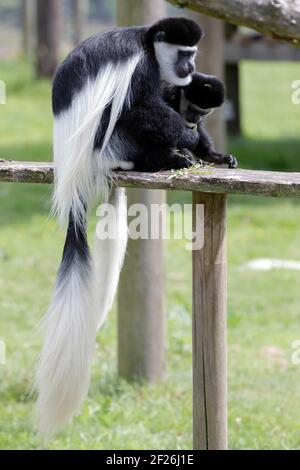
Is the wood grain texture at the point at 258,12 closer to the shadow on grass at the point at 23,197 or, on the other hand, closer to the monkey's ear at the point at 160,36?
the monkey's ear at the point at 160,36

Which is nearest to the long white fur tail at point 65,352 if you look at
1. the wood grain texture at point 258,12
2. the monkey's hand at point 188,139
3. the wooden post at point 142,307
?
the monkey's hand at point 188,139

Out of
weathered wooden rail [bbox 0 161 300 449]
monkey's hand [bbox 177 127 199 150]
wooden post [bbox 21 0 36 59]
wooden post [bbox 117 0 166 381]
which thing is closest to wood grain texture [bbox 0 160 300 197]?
weathered wooden rail [bbox 0 161 300 449]

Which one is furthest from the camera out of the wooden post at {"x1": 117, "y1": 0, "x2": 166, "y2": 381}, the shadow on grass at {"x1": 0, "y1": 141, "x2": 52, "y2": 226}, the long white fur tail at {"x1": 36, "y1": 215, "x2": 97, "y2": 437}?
the shadow on grass at {"x1": 0, "y1": 141, "x2": 52, "y2": 226}

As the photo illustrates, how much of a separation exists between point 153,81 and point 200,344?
2.60ft

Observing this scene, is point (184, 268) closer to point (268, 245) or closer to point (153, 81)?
point (268, 245)

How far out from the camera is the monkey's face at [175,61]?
8.26 feet

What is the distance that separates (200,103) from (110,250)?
53 cm

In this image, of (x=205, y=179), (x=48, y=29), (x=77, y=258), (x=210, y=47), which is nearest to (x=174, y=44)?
(x=205, y=179)

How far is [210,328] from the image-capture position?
240 centimetres

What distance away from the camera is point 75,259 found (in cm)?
245

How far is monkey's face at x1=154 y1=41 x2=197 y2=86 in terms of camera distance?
2.52 metres

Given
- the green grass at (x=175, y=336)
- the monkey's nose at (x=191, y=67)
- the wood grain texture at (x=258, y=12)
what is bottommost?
the green grass at (x=175, y=336)

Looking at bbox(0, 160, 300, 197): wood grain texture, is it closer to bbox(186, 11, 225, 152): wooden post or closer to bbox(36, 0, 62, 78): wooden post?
bbox(186, 11, 225, 152): wooden post
